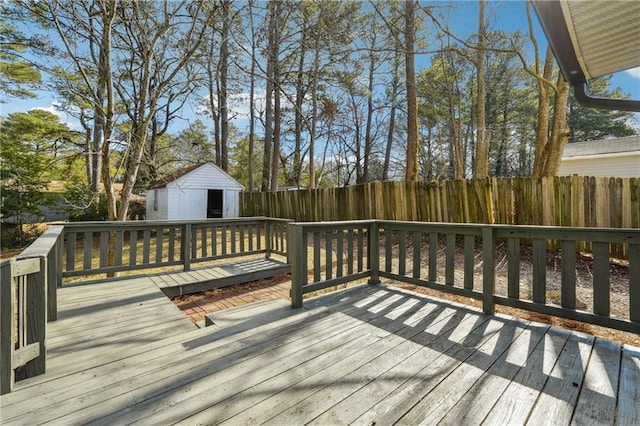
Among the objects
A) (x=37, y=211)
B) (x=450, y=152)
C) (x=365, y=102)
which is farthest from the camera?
(x=450, y=152)

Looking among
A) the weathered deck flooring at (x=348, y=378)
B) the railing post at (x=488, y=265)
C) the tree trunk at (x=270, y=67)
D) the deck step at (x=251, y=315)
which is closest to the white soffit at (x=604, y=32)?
the railing post at (x=488, y=265)

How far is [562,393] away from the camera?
157 cm

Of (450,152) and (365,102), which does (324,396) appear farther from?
(450,152)

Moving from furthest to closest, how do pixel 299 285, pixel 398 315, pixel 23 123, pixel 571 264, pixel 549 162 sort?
pixel 23 123 → pixel 549 162 → pixel 299 285 → pixel 398 315 → pixel 571 264

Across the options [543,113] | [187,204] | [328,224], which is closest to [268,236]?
[328,224]

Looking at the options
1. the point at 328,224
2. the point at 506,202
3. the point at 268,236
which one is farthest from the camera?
the point at 506,202

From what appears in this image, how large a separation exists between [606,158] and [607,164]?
25 centimetres

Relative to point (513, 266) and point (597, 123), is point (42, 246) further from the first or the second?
point (597, 123)

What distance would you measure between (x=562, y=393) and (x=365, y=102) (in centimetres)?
1776

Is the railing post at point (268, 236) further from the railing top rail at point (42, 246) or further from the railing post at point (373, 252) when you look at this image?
the railing top rail at point (42, 246)

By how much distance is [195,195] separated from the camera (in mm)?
13500

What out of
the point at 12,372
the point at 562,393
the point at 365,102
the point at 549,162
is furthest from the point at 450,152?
the point at 12,372

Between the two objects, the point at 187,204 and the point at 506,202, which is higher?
the point at 187,204

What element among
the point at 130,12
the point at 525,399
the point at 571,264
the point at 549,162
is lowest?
the point at 525,399
